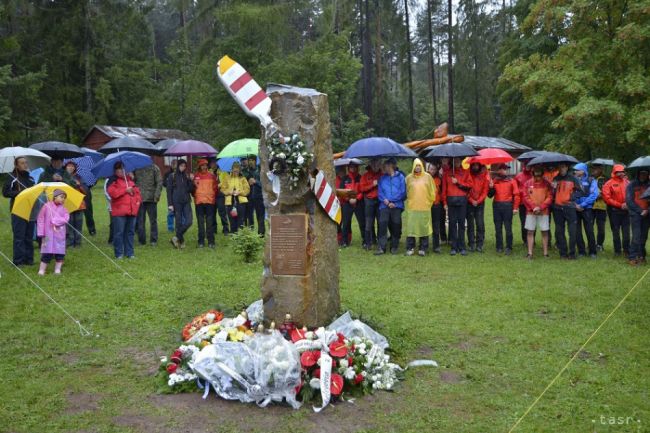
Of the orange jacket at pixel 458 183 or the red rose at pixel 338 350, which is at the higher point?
the orange jacket at pixel 458 183

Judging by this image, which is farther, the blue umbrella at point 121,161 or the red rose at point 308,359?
the blue umbrella at point 121,161

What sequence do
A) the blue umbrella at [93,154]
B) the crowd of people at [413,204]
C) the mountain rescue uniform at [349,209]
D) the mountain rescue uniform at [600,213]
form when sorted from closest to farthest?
1. the crowd of people at [413,204]
2. the mountain rescue uniform at [600,213]
3. the mountain rescue uniform at [349,209]
4. the blue umbrella at [93,154]

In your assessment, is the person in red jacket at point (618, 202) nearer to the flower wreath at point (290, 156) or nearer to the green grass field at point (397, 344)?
the green grass field at point (397, 344)

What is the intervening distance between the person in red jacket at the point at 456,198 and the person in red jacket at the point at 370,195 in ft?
4.89

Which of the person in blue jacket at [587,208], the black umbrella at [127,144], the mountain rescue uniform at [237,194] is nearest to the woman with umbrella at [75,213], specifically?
the black umbrella at [127,144]

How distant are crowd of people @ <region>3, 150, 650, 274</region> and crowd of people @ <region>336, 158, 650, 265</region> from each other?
21 mm

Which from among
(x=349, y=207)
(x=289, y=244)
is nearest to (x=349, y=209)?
(x=349, y=207)

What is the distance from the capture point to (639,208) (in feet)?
34.8

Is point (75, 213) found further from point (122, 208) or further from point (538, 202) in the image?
point (538, 202)

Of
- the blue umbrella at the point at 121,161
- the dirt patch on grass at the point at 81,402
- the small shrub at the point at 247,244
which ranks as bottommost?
the dirt patch on grass at the point at 81,402

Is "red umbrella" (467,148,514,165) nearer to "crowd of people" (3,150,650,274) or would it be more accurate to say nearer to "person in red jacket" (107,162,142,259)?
"crowd of people" (3,150,650,274)

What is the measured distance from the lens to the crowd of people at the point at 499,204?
38.2 feet

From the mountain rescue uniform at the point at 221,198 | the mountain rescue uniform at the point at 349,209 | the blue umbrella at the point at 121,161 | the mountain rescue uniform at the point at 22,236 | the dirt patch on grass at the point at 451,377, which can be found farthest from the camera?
the mountain rescue uniform at the point at 221,198

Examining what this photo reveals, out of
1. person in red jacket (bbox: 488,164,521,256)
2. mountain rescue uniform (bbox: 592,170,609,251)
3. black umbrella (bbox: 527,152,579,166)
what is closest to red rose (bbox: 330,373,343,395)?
black umbrella (bbox: 527,152,579,166)
